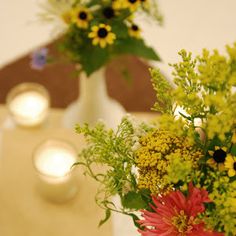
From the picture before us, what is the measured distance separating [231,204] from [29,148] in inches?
27.8

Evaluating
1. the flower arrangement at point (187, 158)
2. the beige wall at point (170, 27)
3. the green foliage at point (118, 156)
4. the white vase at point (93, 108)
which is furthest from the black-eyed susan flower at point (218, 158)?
the beige wall at point (170, 27)

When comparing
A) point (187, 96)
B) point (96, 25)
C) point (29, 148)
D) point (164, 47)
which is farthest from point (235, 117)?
point (164, 47)

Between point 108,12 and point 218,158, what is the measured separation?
1.69 feet

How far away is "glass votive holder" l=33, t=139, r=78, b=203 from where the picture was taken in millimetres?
1103

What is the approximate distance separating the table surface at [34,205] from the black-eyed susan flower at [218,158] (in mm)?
369

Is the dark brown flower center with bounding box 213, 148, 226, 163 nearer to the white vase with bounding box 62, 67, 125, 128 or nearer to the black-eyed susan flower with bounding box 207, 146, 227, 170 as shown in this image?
the black-eyed susan flower with bounding box 207, 146, 227, 170

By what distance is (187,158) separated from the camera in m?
0.68

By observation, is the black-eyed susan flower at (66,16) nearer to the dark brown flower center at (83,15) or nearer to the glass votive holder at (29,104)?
the dark brown flower center at (83,15)

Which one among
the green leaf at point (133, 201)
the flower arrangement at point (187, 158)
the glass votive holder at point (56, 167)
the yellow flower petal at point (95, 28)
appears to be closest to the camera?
the flower arrangement at point (187, 158)

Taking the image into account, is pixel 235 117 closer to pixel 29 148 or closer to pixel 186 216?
pixel 186 216

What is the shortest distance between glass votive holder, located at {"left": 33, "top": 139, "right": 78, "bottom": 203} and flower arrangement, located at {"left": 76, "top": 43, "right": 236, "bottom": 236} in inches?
14.4

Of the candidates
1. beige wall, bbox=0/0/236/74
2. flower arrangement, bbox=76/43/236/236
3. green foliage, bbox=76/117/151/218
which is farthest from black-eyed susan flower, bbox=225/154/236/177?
beige wall, bbox=0/0/236/74

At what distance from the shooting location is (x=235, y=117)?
67 centimetres

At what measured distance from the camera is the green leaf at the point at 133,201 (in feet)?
2.60
